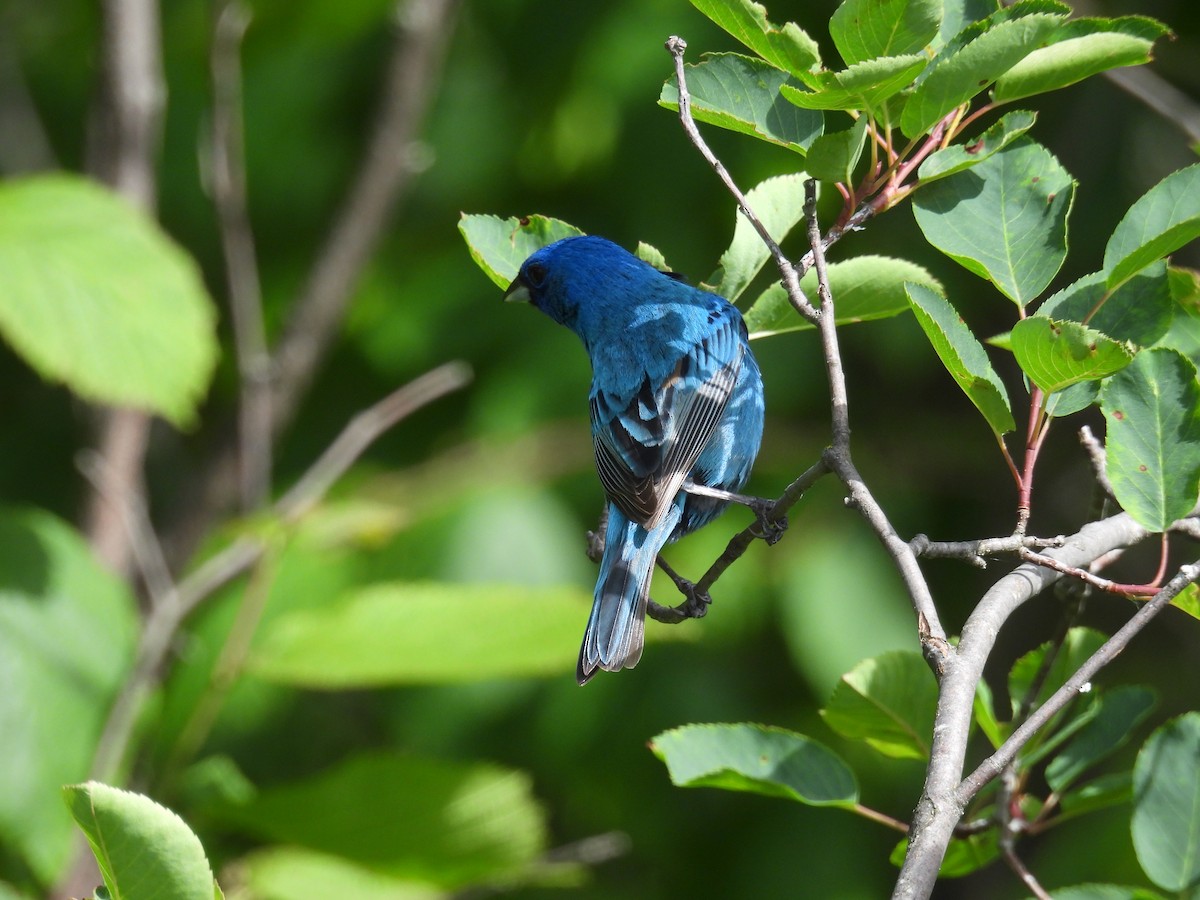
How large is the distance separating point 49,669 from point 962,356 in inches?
73.8

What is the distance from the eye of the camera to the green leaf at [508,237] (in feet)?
4.97

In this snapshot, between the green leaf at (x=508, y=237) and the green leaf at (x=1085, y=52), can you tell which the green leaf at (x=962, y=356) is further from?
the green leaf at (x=508, y=237)

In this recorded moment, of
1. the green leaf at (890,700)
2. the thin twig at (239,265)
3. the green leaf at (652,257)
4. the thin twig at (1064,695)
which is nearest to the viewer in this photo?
the thin twig at (1064,695)

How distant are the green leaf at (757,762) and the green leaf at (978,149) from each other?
1.88ft

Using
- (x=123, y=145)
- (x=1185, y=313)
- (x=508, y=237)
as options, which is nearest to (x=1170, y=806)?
(x=1185, y=313)

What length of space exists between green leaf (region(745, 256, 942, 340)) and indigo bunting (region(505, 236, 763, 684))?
0.83 ft

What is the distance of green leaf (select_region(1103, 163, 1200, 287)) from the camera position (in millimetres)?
1206

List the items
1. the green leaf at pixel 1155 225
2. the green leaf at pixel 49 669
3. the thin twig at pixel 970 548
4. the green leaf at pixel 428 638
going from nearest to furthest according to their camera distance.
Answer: the thin twig at pixel 970 548 → the green leaf at pixel 1155 225 → the green leaf at pixel 428 638 → the green leaf at pixel 49 669

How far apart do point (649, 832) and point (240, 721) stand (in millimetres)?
1394

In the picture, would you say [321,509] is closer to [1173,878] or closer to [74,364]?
[74,364]

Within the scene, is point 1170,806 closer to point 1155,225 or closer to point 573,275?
point 1155,225

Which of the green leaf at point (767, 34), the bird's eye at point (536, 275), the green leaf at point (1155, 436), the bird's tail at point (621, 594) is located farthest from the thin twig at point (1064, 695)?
the bird's eye at point (536, 275)

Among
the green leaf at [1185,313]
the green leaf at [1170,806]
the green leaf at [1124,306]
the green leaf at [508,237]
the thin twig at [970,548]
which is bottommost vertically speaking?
the green leaf at [1170,806]

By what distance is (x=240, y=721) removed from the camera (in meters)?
3.70
